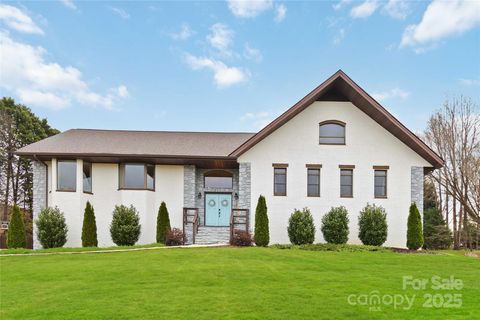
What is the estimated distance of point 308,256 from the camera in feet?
43.7

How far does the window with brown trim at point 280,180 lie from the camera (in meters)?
18.2

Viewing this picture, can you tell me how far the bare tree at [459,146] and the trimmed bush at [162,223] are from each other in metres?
20.2

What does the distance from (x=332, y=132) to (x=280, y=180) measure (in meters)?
3.48

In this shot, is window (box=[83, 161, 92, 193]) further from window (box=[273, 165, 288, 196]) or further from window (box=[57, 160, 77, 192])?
window (box=[273, 165, 288, 196])

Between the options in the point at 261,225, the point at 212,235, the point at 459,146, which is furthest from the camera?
the point at 459,146

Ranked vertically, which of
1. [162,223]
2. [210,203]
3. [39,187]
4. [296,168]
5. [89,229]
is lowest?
[89,229]

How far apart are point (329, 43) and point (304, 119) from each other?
450 centimetres

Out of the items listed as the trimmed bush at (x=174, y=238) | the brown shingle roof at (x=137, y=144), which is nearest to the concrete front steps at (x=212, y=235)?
the trimmed bush at (x=174, y=238)

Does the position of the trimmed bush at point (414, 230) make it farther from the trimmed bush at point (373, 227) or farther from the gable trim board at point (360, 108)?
the gable trim board at point (360, 108)

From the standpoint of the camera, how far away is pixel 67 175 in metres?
18.7

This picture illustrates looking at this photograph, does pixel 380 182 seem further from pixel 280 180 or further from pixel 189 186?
pixel 189 186

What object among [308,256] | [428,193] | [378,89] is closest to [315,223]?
[308,256]

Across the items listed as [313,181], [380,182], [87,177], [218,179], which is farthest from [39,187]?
[380,182]

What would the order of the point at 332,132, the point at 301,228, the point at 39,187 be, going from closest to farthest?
the point at 301,228 < the point at 332,132 < the point at 39,187
